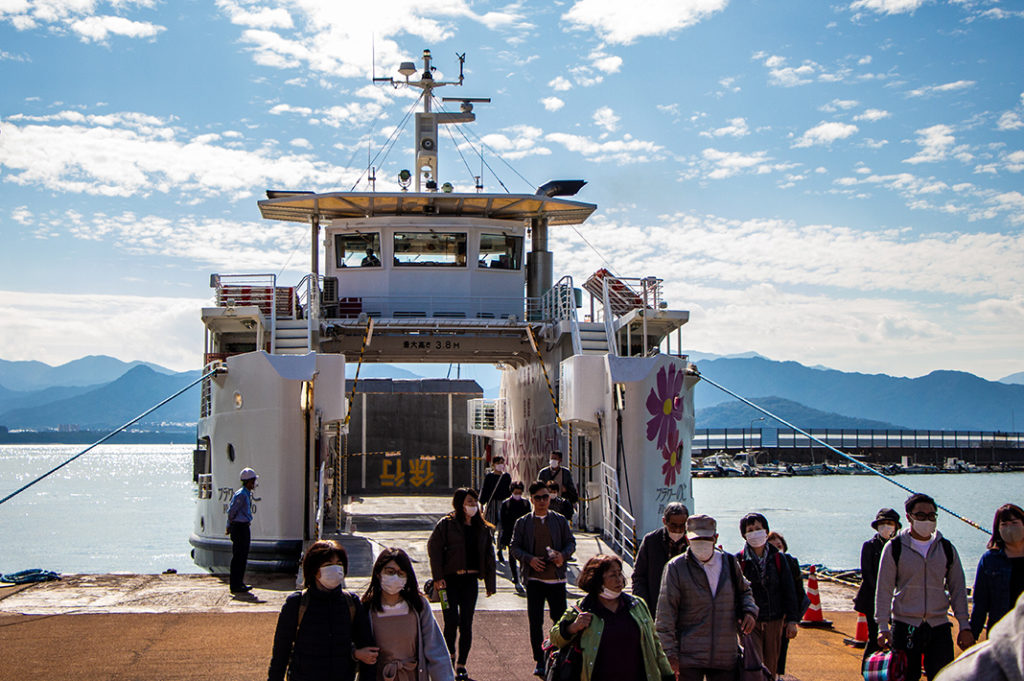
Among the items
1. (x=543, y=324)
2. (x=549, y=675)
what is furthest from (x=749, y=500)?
(x=549, y=675)

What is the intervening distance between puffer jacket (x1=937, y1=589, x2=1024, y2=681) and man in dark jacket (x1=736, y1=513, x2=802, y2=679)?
4894mm

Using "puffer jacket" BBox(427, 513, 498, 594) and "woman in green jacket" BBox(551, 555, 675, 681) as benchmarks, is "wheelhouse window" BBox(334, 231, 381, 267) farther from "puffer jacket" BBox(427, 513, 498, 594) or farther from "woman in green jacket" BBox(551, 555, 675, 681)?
"woman in green jacket" BBox(551, 555, 675, 681)

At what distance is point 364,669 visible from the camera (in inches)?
196

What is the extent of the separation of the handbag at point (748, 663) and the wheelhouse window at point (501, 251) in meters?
15.5

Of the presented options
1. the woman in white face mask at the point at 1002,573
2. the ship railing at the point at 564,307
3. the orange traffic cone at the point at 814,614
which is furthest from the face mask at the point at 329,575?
the ship railing at the point at 564,307

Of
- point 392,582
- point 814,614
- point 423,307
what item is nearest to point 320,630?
point 392,582

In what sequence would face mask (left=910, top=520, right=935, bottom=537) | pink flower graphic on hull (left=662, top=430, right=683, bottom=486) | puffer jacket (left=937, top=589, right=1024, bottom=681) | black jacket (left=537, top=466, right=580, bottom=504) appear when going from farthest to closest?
pink flower graphic on hull (left=662, top=430, right=683, bottom=486), black jacket (left=537, top=466, right=580, bottom=504), face mask (left=910, top=520, right=935, bottom=537), puffer jacket (left=937, top=589, right=1024, bottom=681)

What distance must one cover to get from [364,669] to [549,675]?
94cm

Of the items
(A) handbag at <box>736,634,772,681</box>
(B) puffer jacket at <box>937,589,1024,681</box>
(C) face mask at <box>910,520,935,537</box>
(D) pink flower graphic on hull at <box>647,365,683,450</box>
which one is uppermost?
(D) pink flower graphic on hull at <box>647,365,683,450</box>

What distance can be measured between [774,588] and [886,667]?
3.29 ft

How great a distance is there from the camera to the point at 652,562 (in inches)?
264

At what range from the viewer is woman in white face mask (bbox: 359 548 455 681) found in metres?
5.05

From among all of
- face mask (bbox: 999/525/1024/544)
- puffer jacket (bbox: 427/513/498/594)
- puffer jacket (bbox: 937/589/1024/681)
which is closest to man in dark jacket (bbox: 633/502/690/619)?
puffer jacket (bbox: 427/513/498/594)

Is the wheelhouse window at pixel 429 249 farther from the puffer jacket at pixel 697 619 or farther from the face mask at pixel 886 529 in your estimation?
the puffer jacket at pixel 697 619
